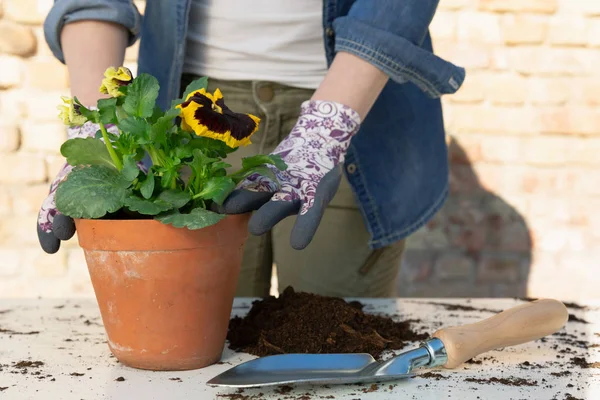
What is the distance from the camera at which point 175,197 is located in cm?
75

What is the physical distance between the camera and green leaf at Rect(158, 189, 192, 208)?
75cm

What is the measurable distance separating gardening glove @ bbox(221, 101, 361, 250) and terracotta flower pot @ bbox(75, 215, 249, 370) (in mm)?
27

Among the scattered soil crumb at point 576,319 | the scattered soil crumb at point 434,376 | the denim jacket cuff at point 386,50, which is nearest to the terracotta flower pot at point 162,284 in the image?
the scattered soil crumb at point 434,376

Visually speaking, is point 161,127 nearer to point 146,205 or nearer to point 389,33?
point 146,205

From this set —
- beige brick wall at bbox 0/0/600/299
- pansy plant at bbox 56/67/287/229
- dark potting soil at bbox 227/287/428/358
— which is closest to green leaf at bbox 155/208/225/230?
pansy plant at bbox 56/67/287/229

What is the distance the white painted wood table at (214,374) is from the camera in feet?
2.45

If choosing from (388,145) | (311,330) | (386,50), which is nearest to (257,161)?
(311,330)

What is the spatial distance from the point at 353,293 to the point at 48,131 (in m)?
1.34

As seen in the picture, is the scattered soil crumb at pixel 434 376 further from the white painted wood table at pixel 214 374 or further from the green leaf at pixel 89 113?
the green leaf at pixel 89 113

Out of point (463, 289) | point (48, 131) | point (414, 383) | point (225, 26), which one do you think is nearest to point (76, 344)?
point (414, 383)

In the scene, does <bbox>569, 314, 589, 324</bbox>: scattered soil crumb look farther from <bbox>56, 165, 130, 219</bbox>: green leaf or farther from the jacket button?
<bbox>56, 165, 130, 219</bbox>: green leaf

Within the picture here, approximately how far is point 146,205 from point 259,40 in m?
0.60

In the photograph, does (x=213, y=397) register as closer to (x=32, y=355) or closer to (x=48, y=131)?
(x=32, y=355)

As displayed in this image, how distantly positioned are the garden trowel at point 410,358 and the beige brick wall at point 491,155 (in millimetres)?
1519
